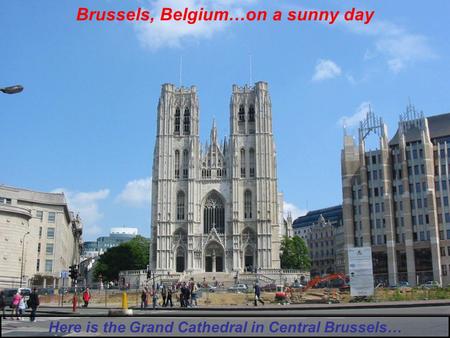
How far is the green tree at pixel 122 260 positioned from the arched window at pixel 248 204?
81.5ft

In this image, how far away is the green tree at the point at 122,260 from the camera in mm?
112250

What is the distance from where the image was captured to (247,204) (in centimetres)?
10112

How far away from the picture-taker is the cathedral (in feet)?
323

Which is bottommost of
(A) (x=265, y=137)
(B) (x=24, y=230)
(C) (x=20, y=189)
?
(B) (x=24, y=230)

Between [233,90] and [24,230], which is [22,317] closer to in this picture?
[24,230]

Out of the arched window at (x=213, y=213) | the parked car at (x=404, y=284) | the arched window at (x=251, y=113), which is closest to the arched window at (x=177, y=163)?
the arched window at (x=213, y=213)

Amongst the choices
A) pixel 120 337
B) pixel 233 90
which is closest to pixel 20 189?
pixel 233 90

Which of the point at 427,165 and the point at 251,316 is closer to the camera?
the point at 251,316

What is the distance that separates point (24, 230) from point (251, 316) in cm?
5808

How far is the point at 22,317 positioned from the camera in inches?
1228

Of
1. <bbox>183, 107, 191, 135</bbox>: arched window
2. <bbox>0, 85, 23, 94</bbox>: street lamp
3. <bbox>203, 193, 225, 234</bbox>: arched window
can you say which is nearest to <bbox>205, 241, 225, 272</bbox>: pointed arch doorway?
<bbox>203, 193, 225, 234</bbox>: arched window

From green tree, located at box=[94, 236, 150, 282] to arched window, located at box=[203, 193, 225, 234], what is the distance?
59.7 feet

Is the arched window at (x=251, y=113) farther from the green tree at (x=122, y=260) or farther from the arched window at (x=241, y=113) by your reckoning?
the green tree at (x=122, y=260)

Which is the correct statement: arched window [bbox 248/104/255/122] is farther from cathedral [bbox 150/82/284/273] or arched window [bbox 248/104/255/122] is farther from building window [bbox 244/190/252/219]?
building window [bbox 244/190/252/219]
